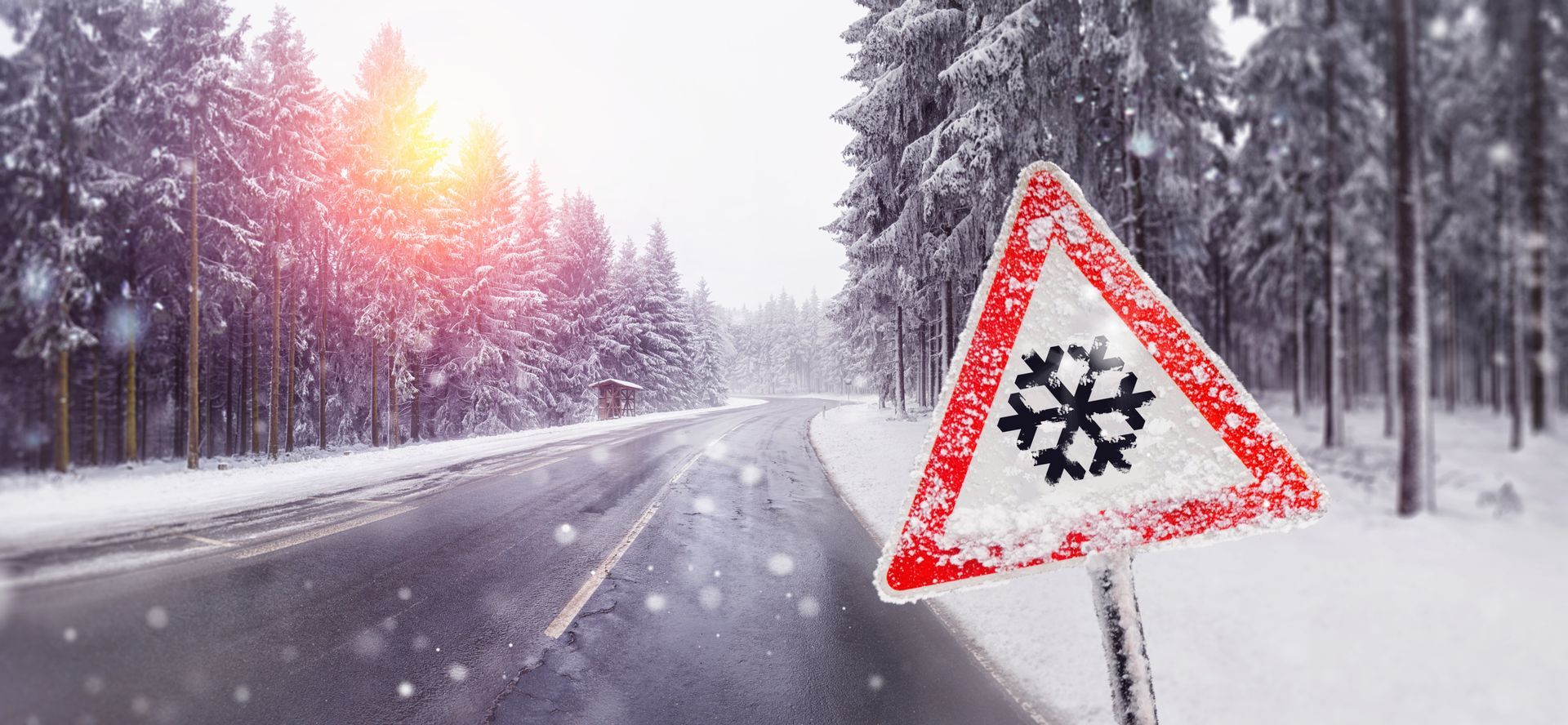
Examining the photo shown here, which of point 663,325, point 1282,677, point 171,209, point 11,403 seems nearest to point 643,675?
point 11,403

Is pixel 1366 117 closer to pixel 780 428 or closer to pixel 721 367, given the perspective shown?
pixel 780 428

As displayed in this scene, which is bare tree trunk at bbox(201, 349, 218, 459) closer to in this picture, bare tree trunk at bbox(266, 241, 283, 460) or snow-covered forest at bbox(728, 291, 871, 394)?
bare tree trunk at bbox(266, 241, 283, 460)

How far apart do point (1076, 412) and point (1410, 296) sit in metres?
Result: 4.75

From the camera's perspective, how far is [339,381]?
161 inches

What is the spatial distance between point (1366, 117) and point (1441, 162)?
1.81ft

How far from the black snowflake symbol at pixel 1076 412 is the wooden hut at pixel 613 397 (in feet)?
103

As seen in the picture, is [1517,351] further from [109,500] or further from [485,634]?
[485,634]

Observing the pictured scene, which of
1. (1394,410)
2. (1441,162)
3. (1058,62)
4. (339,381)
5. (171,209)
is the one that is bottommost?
(1394,410)

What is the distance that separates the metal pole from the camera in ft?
4.63

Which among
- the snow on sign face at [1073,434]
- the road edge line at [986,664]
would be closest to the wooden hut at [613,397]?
the road edge line at [986,664]

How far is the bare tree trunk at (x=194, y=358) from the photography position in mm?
1950

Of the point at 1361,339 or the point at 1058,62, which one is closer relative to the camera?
the point at 1361,339

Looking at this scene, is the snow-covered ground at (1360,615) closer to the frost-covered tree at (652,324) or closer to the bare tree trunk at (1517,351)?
the bare tree trunk at (1517,351)

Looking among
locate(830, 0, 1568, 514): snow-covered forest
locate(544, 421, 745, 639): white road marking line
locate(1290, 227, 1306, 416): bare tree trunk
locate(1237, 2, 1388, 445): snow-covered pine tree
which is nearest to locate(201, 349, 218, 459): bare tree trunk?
locate(544, 421, 745, 639): white road marking line
